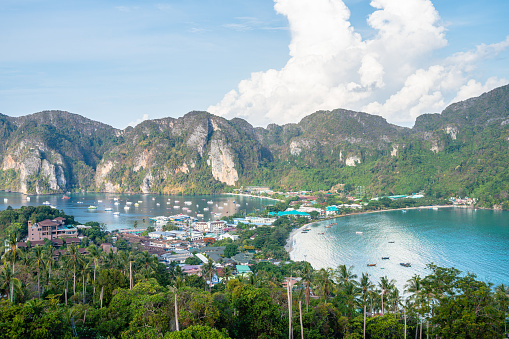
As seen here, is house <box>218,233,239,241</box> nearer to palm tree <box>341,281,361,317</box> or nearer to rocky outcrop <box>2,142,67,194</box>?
palm tree <box>341,281,361,317</box>

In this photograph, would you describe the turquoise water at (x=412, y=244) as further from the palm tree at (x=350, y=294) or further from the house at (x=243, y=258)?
the palm tree at (x=350, y=294)

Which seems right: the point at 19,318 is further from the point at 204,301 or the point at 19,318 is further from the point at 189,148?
the point at 189,148

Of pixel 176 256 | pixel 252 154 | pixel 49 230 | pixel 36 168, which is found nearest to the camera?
pixel 176 256

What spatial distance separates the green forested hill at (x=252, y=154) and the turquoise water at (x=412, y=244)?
41.2 meters

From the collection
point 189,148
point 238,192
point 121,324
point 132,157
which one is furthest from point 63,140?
point 121,324

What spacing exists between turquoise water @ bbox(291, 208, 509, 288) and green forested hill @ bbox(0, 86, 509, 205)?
1621 inches

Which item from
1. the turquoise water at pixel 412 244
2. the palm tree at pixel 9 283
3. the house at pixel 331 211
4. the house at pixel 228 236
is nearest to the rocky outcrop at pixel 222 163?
the house at pixel 331 211

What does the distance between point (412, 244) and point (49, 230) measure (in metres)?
41.3

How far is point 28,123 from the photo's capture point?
15775 centimetres

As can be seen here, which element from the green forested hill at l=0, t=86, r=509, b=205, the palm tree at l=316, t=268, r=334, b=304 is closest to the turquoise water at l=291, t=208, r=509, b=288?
the palm tree at l=316, t=268, r=334, b=304

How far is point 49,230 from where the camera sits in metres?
40.4

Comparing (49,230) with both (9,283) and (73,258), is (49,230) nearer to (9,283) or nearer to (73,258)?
(73,258)

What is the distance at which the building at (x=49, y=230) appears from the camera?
39938 mm

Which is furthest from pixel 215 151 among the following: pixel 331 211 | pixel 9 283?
pixel 9 283
